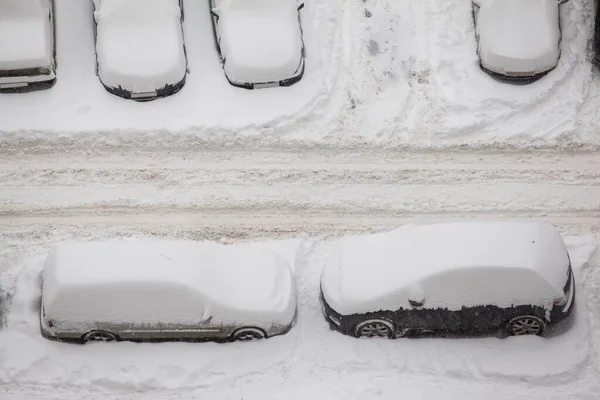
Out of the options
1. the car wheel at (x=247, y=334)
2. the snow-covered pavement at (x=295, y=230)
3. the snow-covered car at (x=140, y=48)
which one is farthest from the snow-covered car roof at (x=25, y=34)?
the car wheel at (x=247, y=334)

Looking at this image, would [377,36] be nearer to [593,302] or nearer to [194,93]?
[194,93]

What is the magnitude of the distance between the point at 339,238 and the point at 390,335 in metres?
2.08

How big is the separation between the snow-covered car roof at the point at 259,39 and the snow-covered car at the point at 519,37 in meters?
3.50

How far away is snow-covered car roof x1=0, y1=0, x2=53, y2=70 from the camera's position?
44.0ft

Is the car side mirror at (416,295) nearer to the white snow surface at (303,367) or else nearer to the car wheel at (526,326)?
the white snow surface at (303,367)

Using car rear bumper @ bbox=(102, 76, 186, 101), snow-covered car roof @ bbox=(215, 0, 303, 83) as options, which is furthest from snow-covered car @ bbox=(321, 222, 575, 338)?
car rear bumper @ bbox=(102, 76, 186, 101)

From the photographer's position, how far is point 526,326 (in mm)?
11023

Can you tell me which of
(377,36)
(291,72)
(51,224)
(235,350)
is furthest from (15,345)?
(377,36)

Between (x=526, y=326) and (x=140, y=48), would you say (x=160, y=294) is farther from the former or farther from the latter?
(x=526, y=326)

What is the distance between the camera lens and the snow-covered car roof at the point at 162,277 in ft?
33.9

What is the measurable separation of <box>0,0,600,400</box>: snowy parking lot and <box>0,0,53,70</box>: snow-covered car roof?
48 centimetres

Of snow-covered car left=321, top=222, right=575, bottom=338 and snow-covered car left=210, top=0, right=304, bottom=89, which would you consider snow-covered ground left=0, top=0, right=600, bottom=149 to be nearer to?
snow-covered car left=210, top=0, right=304, bottom=89

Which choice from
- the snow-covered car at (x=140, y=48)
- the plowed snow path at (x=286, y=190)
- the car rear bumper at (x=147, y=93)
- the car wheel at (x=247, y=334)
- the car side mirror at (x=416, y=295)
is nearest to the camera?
the car side mirror at (x=416, y=295)

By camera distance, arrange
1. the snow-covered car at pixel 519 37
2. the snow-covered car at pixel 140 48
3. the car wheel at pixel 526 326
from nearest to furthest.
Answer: the car wheel at pixel 526 326
the snow-covered car at pixel 140 48
the snow-covered car at pixel 519 37
